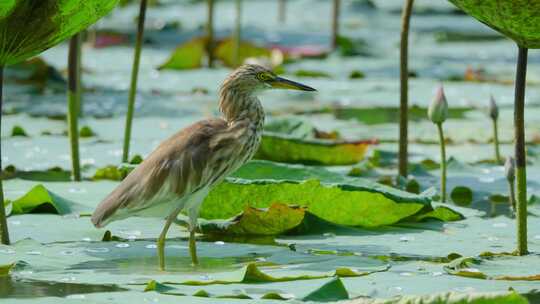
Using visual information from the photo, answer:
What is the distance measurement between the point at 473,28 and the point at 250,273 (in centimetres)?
1149

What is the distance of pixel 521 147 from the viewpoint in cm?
451

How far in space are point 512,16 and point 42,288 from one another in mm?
1761

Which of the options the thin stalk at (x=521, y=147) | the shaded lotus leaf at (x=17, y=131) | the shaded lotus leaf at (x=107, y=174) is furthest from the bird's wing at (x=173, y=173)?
the shaded lotus leaf at (x=17, y=131)

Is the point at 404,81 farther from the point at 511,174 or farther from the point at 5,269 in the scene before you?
the point at 5,269

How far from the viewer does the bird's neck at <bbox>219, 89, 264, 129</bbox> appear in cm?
503

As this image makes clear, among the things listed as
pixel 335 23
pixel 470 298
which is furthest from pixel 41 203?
pixel 335 23

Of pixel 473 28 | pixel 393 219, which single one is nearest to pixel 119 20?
pixel 473 28

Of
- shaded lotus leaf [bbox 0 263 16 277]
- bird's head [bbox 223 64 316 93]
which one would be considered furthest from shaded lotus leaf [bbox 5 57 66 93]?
shaded lotus leaf [bbox 0 263 16 277]

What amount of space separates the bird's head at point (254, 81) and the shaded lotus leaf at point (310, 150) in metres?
1.46

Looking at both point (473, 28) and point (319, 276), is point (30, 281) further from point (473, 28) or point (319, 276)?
point (473, 28)

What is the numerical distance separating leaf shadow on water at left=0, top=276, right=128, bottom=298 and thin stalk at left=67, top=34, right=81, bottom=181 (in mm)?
1928

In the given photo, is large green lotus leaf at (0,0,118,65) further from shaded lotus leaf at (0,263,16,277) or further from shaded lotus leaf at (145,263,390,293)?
shaded lotus leaf at (145,263,390,293)

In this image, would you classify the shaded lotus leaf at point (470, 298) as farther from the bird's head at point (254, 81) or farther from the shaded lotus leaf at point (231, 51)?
the shaded lotus leaf at point (231, 51)

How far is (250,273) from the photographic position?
4.07 metres
